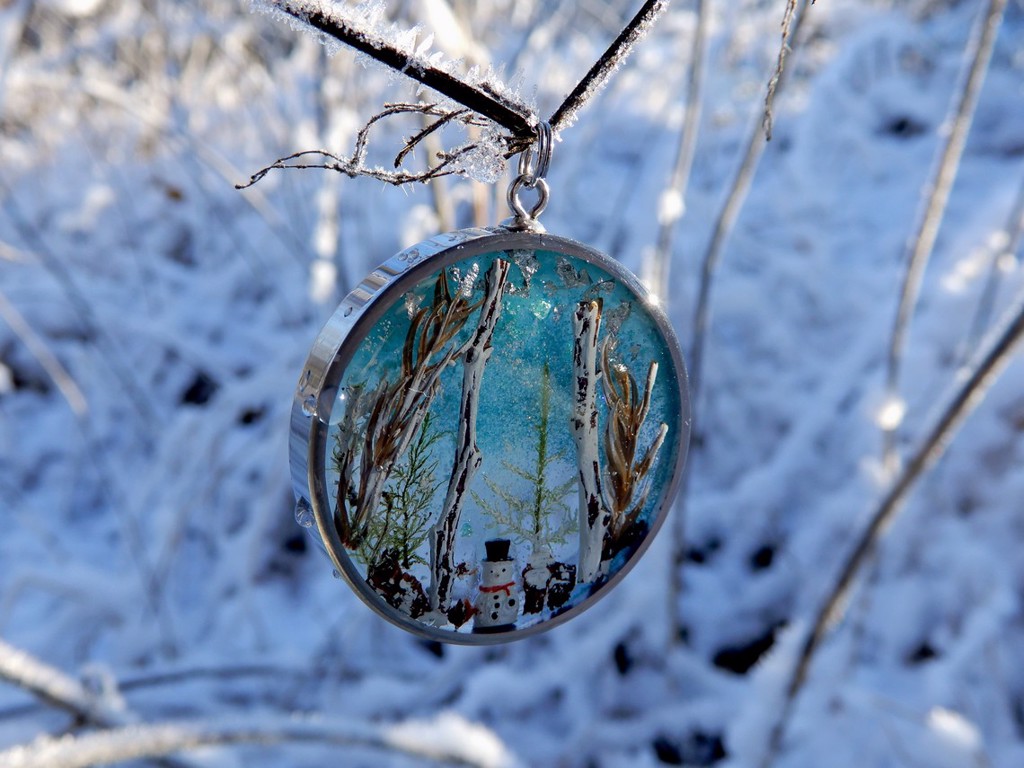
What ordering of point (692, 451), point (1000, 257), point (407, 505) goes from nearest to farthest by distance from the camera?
point (407, 505), point (1000, 257), point (692, 451)

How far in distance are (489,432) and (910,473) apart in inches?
21.4

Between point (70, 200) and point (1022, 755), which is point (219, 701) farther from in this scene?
point (70, 200)

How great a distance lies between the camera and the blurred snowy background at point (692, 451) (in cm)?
108

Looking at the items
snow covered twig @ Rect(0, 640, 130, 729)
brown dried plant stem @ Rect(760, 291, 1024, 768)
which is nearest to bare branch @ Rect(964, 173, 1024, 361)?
brown dried plant stem @ Rect(760, 291, 1024, 768)

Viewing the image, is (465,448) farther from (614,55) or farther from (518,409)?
(614,55)

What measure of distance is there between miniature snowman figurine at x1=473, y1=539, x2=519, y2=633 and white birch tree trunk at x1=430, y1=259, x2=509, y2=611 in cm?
2

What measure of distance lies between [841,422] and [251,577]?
105 cm

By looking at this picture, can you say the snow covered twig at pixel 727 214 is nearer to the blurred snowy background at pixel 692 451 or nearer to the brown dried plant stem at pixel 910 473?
the blurred snowy background at pixel 692 451

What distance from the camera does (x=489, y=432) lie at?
1.50 feet

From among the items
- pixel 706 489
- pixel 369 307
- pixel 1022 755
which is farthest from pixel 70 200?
pixel 1022 755

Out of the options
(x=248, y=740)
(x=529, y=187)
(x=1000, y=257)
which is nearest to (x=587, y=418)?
(x=529, y=187)

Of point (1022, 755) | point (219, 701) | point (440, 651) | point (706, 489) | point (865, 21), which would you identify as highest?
point (865, 21)

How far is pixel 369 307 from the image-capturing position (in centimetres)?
40

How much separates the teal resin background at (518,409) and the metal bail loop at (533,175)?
0.02 metres
